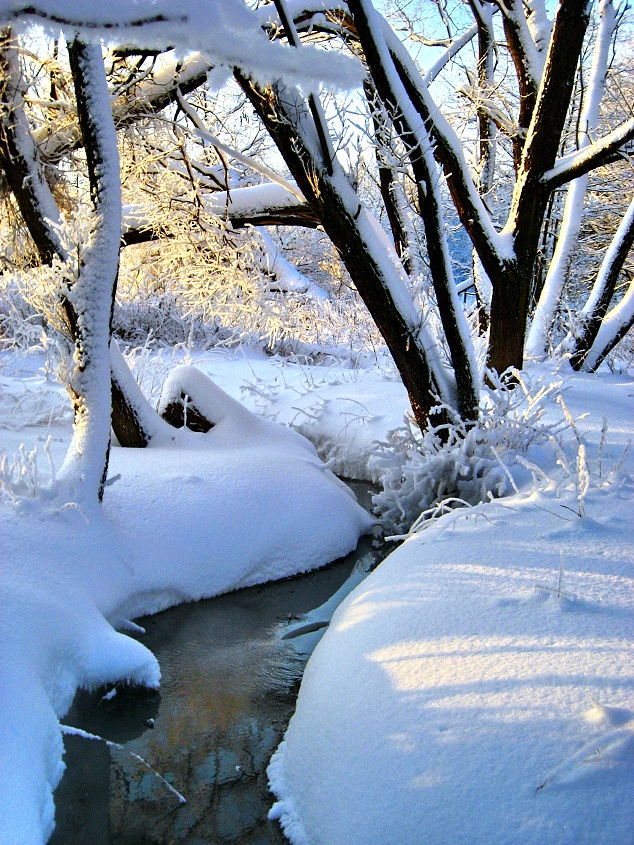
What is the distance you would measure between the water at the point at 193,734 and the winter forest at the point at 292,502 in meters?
0.01

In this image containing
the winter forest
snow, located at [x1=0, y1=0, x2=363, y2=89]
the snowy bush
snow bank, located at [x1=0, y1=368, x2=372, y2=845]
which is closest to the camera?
the winter forest

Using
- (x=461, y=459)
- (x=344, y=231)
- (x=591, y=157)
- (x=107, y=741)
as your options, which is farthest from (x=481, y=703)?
(x=591, y=157)

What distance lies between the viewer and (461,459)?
4.56 m

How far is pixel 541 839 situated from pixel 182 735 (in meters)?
1.53

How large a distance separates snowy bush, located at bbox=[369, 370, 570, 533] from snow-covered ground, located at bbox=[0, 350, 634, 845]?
0.24 meters

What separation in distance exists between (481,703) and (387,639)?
593 millimetres

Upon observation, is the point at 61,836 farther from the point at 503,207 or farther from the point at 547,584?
the point at 503,207

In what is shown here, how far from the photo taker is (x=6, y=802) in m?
2.06

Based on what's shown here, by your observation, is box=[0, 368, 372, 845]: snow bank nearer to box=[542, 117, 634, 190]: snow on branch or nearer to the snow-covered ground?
the snow-covered ground

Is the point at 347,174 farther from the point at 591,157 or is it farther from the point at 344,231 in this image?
the point at 591,157

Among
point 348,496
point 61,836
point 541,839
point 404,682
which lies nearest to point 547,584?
point 404,682

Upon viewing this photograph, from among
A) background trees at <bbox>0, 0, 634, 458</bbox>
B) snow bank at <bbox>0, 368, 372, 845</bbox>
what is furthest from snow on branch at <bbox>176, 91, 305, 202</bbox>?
snow bank at <bbox>0, 368, 372, 845</bbox>

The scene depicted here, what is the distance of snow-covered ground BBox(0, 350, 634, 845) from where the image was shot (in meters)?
1.90

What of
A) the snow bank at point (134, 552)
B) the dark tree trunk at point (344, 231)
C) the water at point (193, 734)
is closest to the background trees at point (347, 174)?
the dark tree trunk at point (344, 231)
